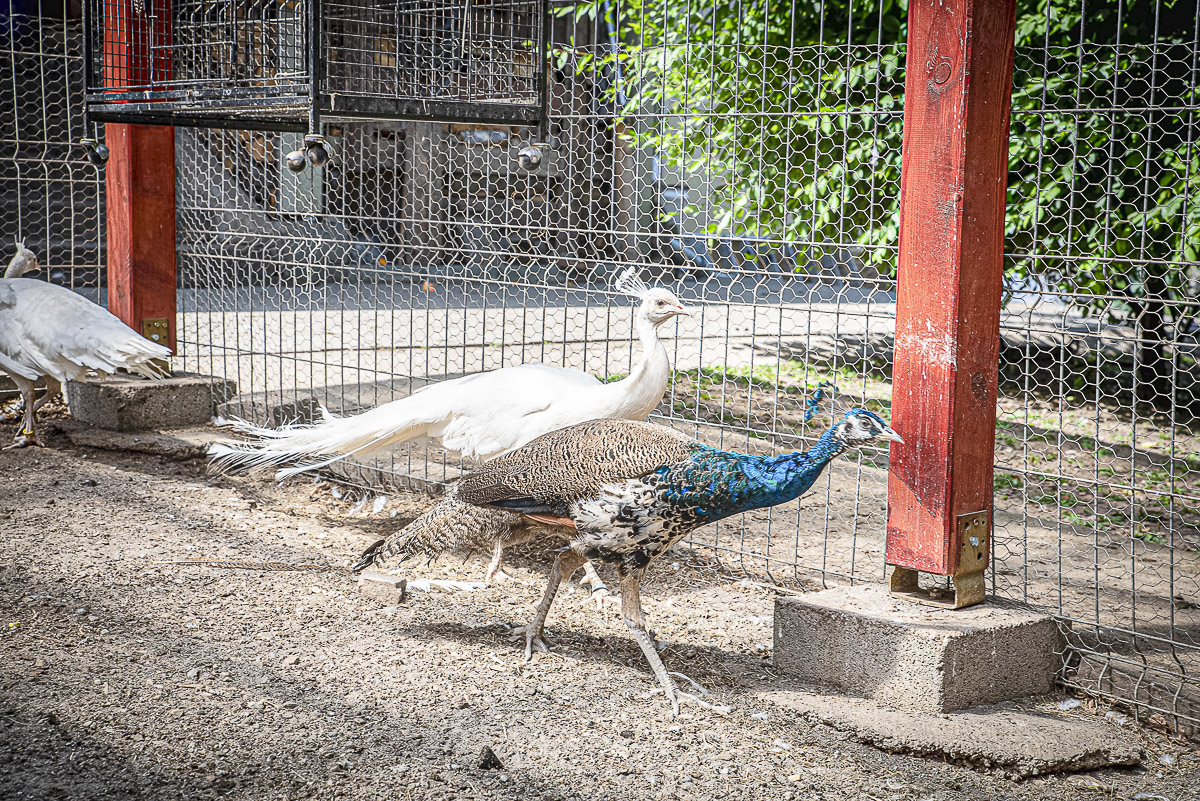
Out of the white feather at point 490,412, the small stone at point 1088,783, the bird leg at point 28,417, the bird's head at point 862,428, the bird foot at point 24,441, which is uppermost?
the bird's head at point 862,428

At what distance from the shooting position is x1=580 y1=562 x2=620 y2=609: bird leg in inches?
174

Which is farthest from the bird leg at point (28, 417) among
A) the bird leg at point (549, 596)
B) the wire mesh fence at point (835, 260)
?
the bird leg at point (549, 596)

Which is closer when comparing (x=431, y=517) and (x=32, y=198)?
(x=431, y=517)

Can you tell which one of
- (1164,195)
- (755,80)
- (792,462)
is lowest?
(792,462)

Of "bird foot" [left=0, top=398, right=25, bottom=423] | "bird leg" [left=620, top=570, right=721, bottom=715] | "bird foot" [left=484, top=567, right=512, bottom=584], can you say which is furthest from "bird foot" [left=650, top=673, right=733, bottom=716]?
"bird foot" [left=0, top=398, right=25, bottom=423]

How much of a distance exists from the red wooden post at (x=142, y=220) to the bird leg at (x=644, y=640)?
16.1ft

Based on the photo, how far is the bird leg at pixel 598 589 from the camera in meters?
4.42

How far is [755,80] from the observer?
677cm

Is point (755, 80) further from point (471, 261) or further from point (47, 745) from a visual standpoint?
point (47, 745)

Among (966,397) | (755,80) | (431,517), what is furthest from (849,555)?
(755,80)

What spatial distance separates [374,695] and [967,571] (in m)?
1.87

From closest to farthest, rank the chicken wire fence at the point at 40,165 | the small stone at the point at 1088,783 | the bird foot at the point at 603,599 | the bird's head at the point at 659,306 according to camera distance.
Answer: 1. the small stone at the point at 1088,783
2. the bird foot at the point at 603,599
3. the bird's head at the point at 659,306
4. the chicken wire fence at the point at 40,165

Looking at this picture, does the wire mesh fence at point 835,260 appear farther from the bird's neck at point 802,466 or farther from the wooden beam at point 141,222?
the bird's neck at point 802,466

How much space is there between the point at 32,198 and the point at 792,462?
11737 millimetres
